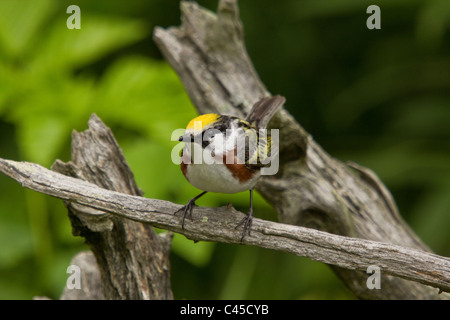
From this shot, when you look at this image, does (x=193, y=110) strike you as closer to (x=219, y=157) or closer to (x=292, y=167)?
(x=292, y=167)

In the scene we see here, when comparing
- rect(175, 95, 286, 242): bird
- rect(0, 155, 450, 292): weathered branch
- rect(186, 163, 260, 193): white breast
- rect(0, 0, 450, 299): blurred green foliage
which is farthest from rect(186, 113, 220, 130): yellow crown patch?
rect(0, 0, 450, 299): blurred green foliage

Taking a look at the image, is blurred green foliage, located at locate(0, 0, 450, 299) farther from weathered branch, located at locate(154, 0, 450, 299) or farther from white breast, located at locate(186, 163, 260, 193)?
white breast, located at locate(186, 163, 260, 193)

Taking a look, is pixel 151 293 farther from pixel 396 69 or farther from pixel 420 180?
pixel 396 69

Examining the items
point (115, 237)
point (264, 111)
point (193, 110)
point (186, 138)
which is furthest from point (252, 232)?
point (193, 110)

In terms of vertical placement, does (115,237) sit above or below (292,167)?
below

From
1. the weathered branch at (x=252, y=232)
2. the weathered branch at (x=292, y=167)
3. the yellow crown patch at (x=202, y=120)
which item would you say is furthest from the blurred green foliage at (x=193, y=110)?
the yellow crown patch at (x=202, y=120)

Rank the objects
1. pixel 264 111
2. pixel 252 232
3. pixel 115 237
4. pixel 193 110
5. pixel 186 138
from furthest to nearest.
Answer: pixel 193 110
pixel 264 111
pixel 115 237
pixel 252 232
pixel 186 138

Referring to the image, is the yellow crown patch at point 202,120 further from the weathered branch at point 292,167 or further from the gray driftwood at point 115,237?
the weathered branch at point 292,167
